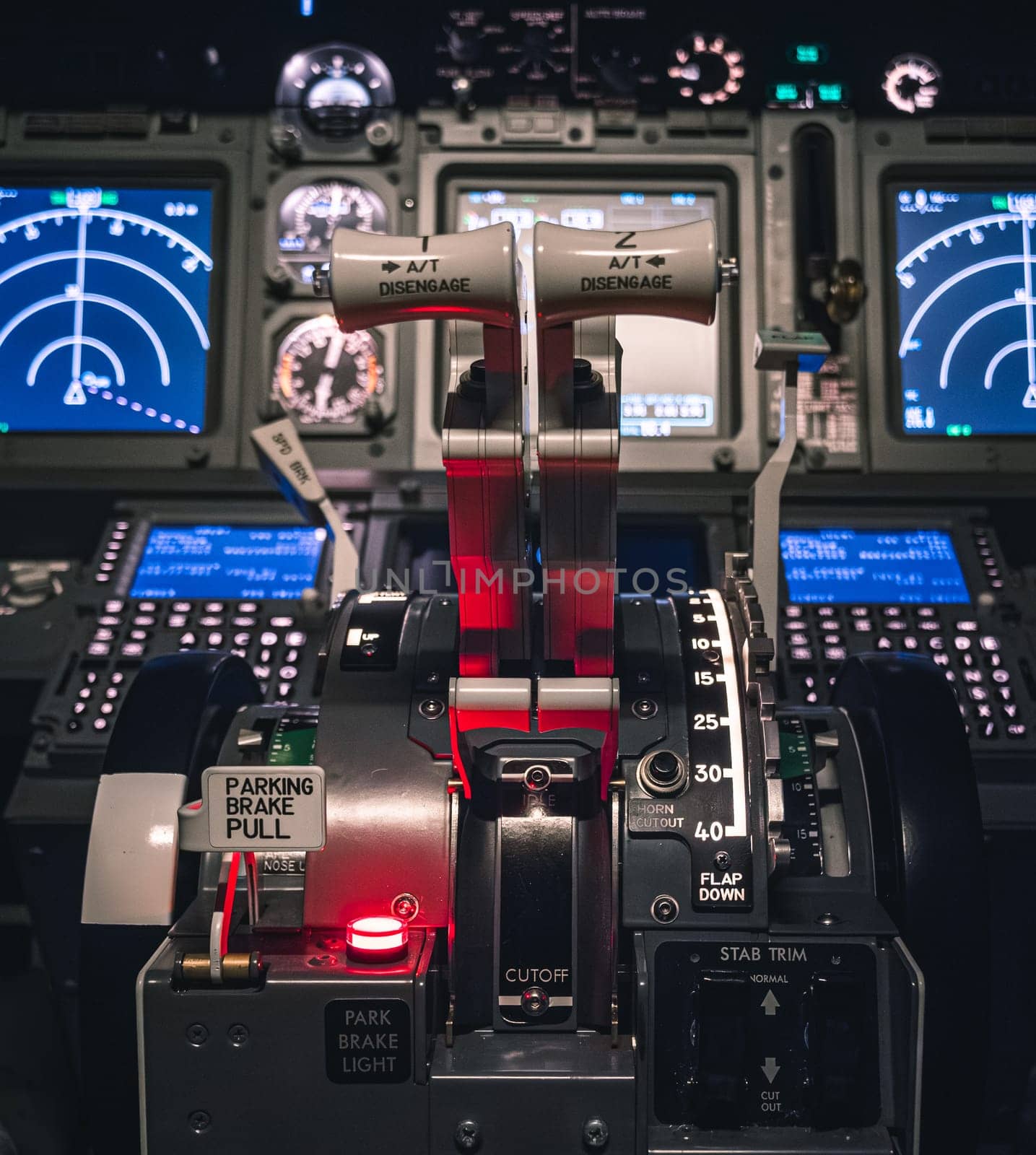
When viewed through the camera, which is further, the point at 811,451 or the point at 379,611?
the point at 811,451

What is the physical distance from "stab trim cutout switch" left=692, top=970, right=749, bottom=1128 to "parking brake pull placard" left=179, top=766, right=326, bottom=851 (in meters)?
0.42

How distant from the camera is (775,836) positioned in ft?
4.19

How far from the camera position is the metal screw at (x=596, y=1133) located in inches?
45.7

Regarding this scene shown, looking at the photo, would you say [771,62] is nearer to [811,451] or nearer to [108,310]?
[811,451]

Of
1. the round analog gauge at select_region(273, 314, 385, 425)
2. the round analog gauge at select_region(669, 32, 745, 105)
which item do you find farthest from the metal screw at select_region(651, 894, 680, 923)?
A: the round analog gauge at select_region(669, 32, 745, 105)

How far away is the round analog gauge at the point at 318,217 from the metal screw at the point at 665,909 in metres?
1.96

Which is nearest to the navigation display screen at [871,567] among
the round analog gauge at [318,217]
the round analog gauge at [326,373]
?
the round analog gauge at [326,373]

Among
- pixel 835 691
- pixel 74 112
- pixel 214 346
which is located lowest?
pixel 835 691

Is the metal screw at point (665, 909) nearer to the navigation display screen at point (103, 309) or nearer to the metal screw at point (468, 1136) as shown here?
the metal screw at point (468, 1136)

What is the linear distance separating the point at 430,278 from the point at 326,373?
1.77m

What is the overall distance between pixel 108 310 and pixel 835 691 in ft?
6.29

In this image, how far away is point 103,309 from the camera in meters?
2.79

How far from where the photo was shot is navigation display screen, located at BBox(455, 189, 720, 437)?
2771 millimetres

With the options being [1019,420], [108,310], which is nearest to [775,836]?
[1019,420]
